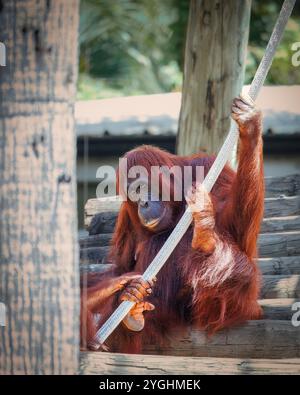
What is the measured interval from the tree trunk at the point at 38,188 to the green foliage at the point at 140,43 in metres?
0.72

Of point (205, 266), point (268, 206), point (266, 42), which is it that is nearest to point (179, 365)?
point (205, 266)

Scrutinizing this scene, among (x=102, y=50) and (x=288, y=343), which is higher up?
(x=102, y=50)

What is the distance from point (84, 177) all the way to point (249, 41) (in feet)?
2.93

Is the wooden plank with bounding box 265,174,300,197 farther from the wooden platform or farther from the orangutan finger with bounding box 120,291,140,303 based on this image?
the orangutan finger with bounding box 120,291,140,303

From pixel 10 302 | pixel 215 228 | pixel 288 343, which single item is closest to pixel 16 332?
pixel 10 302

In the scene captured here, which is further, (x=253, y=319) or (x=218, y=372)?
(x=253, y=319)

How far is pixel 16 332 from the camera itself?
250 centimetres

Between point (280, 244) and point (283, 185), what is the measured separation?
28 centimetres

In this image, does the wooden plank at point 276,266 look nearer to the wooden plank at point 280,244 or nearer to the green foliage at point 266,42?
the wooden plank at point 280,244

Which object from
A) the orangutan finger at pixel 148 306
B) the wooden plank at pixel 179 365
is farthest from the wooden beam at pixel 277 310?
the orangutan finger at pixel 148 306

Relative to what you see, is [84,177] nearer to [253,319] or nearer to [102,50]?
[102,50]

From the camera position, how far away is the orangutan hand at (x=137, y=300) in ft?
9.87

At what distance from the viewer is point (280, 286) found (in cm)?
309

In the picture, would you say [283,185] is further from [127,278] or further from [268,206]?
[127,278]
